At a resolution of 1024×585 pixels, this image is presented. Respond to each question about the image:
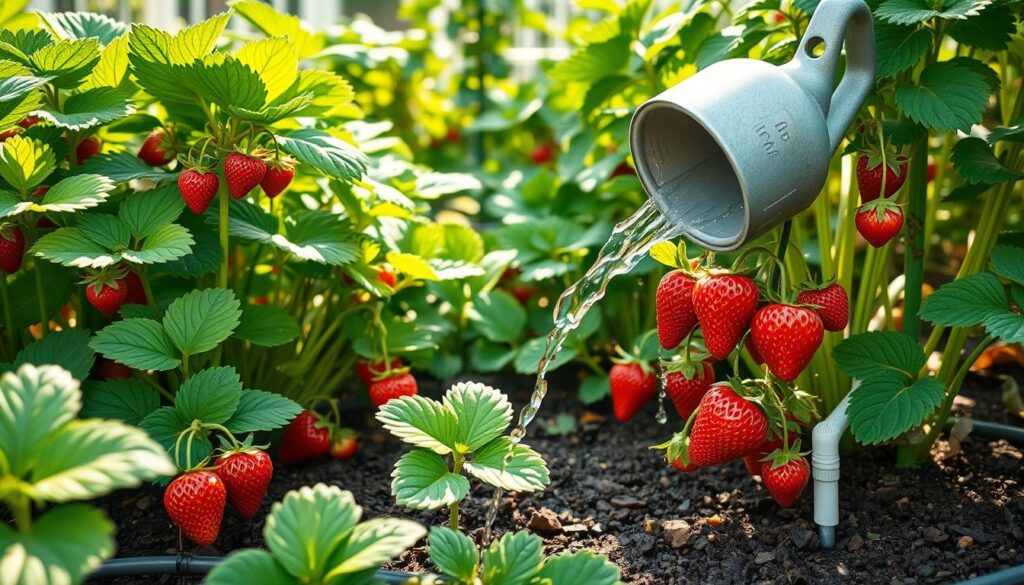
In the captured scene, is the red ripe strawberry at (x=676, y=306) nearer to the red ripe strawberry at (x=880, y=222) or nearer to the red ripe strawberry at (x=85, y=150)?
the red ripe strawberry at (x=880, y=222)

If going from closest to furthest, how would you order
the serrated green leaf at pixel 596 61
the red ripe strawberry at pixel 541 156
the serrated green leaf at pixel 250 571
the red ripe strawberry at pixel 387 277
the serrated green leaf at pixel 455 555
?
the serrated green leaf at pixel 250 571 → the serrated green leaf at pixel 455 555 → the red ripe strawberry at pixel 387 277 → the serrated green leaf at pixel 596 61 → the red ripe strawberry at pixel 541 156

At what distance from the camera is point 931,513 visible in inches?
57.1

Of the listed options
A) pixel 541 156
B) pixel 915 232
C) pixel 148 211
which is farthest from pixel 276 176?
pixel 541 156

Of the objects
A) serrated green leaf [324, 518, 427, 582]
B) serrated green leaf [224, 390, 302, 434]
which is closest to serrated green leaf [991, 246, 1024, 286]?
serrated green leaf [324, 518, 427, 582]

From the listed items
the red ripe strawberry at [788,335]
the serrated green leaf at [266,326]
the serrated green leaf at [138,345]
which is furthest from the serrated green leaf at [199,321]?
the red ripe strawberry at [788,335]

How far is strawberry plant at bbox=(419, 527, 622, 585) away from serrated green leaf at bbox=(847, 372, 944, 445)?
402 millimetres

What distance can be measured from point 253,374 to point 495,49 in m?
1.79

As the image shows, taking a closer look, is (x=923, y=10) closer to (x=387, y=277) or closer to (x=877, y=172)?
(x=877, y=172)

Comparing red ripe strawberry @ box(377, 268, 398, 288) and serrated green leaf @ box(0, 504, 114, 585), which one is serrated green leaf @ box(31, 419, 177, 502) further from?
red ripe strawberry @ box(377, 268, 398, 288)

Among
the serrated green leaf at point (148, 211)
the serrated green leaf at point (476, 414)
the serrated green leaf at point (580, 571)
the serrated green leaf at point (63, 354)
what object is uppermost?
the serrated green leaf at point (148, 211)

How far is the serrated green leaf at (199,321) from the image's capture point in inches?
53.2

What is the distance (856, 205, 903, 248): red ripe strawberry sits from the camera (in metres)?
1.29

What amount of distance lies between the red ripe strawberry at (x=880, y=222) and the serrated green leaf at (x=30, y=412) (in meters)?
0.95

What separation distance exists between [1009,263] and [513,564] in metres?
0.75
